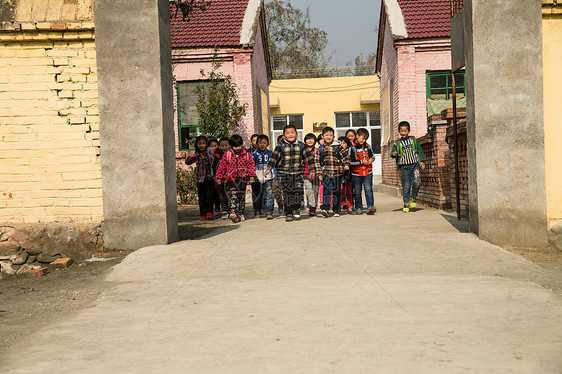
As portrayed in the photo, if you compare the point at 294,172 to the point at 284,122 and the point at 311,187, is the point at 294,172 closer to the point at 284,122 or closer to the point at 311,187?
the point at 311,187

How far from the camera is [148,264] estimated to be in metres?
6.17

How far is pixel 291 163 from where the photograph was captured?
33.7 feet

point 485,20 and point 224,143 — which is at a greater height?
point 485,20

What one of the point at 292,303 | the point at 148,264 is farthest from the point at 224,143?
the point at 292,303

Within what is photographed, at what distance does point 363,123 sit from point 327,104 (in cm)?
236

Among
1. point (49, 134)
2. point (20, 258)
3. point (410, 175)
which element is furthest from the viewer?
point (410, 175)

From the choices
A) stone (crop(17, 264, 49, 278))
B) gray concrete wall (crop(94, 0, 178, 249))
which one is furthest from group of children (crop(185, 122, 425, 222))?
stone (crop(17, 264, 49, 278))

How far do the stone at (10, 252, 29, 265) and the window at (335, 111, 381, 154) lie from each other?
2575 cm

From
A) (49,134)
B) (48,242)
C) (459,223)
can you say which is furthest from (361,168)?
(48,242)

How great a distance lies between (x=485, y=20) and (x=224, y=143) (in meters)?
5.88

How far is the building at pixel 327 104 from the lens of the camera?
31.8m

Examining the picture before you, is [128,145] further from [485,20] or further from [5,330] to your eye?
[485,20]

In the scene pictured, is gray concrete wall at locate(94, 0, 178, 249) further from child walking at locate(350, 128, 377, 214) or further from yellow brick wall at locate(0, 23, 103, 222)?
child walking at locate(350, 128, 377, 214)

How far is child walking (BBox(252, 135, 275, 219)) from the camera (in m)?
10.9
